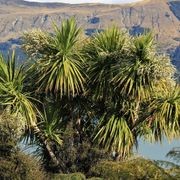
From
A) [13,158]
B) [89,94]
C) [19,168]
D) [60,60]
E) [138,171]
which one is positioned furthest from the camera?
[89,94]

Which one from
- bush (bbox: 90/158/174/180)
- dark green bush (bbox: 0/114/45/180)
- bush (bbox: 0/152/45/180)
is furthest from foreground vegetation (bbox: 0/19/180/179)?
bush (bbox: 90/158/174/180)

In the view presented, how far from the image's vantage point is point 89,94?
1500 centimetres

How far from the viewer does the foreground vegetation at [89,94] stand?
14.0 meters

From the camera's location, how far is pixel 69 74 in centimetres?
1411

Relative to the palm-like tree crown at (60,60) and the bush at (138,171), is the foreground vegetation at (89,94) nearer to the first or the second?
the palm-like tree crown at (60,60)

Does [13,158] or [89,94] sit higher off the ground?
[89,94]

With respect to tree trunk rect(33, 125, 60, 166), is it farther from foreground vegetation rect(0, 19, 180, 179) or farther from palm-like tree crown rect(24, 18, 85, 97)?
palm-like tree crown rect(24, 18, 85, 97)

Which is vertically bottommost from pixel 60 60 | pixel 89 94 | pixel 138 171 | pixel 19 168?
pixel 19 168

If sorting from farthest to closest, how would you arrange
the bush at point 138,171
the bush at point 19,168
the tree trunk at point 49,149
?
1. the tree trunk at point 49,149
2. the bush at point 19,168
3. the bush at point 138,171

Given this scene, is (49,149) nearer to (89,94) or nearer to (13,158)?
(89,94)

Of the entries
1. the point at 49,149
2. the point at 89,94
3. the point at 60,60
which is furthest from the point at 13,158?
the point at 89,94

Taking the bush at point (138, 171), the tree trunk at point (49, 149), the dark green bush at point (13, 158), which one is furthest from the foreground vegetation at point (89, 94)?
the bush at point (138, 171)

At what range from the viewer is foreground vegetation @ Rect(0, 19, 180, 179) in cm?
1400

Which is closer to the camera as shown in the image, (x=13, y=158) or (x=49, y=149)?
(x=13, y=158)
